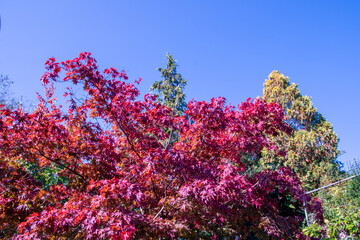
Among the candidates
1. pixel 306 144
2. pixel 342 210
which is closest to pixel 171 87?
pixel 306 144

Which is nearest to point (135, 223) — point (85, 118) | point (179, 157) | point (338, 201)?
point (179, 157)

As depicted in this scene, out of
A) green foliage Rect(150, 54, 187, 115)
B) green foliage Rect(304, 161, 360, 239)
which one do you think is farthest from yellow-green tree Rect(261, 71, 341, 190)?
green foliage Rect(150, 54, 187, 115)

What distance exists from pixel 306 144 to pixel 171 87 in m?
11.2

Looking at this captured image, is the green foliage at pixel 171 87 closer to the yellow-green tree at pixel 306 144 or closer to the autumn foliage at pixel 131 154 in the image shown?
the yellow-green tree at pixel 306 144

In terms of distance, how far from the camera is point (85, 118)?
5.34 metres

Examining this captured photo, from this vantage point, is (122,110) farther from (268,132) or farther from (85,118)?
(268,132)

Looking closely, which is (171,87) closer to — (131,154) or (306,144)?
(306,144)

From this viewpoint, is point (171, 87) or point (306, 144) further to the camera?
point (171, 87)

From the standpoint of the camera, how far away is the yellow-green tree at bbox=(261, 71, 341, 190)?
14.0m

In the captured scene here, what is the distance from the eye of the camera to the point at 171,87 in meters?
20.5

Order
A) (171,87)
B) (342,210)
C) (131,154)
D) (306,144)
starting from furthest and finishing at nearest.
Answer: (171,87) → (306,144) → (342,210) → (131,154)

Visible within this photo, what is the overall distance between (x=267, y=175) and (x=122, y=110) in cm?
394

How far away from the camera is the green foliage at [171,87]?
1997 cm

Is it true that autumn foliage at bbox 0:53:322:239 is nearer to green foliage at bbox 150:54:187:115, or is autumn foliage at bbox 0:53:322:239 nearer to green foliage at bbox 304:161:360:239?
green foliage at bbox 304:161:360:239
